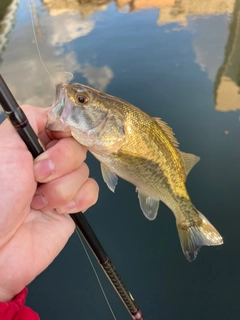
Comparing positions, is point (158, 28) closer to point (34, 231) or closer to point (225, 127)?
point (225, 127)

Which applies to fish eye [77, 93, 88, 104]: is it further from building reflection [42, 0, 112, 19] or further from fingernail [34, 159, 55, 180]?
building reflection [42, 0, 112, 19]

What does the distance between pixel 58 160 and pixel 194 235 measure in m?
0.85

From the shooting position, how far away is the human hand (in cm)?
119

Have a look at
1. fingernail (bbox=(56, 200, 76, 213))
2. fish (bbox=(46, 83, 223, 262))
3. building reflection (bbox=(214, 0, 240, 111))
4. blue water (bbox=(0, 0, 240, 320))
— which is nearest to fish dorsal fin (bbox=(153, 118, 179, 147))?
fish (bbox=(46, 83, 223, 262))

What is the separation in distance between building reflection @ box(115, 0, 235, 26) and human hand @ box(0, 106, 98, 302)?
5.57 metres

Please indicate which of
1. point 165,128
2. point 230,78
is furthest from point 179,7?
point 165,128

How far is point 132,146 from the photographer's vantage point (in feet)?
4.86

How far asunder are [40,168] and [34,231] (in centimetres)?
31

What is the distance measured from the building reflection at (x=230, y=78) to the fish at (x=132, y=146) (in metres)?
2.49

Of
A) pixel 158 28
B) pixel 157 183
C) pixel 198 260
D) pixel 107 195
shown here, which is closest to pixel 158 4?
pixel 158 28

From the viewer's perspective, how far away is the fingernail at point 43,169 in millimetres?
1232

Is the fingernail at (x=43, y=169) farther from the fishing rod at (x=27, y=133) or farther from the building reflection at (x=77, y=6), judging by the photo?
the building reflection at (x=77, y=6)

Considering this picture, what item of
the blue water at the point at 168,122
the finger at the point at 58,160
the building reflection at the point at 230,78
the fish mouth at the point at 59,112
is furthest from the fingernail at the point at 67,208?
the building reflection at the point at 230,78

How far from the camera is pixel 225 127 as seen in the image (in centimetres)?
357
